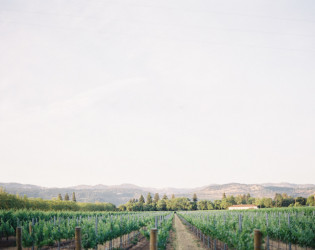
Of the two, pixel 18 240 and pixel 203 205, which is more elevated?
pixel 18 240

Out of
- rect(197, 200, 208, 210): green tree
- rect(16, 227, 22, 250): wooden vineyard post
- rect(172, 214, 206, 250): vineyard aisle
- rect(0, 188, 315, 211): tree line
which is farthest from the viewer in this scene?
rect(197, 200, 208, 210): green tree

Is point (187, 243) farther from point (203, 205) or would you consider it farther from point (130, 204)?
point (203, 205)

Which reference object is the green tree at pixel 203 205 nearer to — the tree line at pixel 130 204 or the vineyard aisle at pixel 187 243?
the tree line at pixel 130 204

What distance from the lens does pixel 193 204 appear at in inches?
5103

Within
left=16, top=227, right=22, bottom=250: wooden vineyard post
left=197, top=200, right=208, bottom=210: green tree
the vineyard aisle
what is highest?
left=16, top=227, right=22, bottom=250: wooden vineyard post

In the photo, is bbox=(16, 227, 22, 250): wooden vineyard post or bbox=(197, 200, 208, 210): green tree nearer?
bbox=(16, 227, 22, 250): wooden vineyard post

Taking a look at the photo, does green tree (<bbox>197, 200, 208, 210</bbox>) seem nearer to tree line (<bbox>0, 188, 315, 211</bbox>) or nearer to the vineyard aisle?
tree line (<bbox>0, 188, 315, 211</bbox>)

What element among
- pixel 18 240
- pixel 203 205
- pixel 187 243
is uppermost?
pixel 18 240

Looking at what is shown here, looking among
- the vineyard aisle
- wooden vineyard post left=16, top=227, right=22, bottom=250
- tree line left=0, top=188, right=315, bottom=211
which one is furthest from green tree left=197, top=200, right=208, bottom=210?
wooden vineyard post left=16, top=227, right=22, bottom=250

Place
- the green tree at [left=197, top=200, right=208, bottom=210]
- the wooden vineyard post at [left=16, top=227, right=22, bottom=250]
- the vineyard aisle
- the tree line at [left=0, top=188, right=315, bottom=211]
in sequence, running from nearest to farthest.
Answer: the wooden vineyard post at [left=16, top=227, right=22, bottom=250] < the vineyard aisle < the tree line at [left=0, top=188, right=315, bottom=211] < the green tree at [left=197, top=200, right=208, bottom=210]

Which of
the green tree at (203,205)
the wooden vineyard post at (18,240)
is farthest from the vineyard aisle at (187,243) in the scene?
the green tree at (203,205)

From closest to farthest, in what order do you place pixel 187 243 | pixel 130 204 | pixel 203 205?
pixel 187 243, pixel 130 204, pixel 203 205

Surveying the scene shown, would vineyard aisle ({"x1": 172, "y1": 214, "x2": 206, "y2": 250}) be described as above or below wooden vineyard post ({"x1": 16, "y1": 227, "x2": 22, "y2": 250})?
below

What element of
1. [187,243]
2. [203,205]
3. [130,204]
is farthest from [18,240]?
[203,205]
